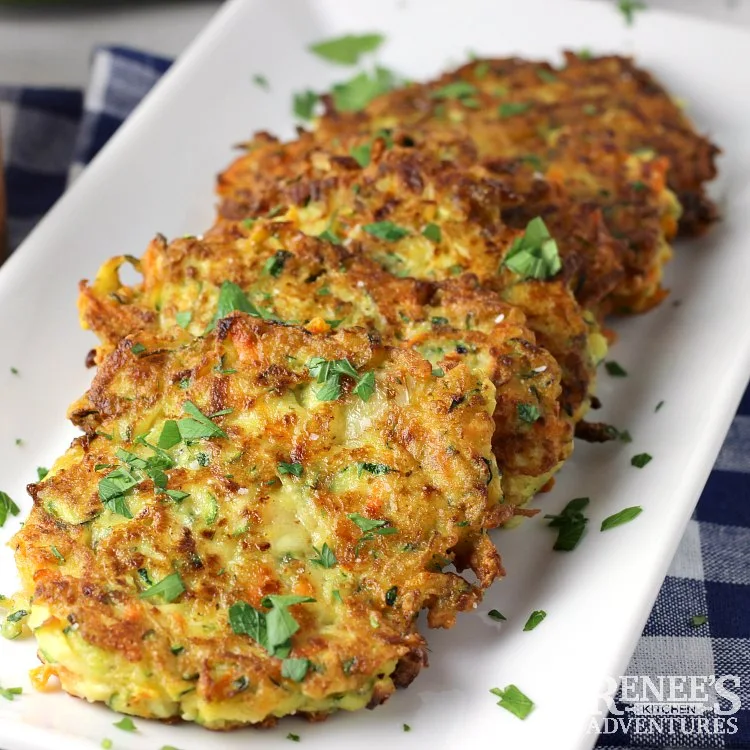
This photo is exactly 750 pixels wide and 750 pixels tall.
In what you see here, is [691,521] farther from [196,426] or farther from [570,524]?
[196,426]

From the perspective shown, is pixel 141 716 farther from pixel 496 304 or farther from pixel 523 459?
pixel 496 304

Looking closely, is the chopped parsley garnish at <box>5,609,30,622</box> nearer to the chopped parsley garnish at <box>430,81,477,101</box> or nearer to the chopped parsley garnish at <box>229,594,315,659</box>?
the chopped parsley garnish at <box>229,594,315,659</box>

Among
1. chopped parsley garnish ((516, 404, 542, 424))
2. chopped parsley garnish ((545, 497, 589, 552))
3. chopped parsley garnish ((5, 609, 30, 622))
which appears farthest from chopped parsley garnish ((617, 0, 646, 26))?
chopped parsley garnish ((5, 609, 30, 622))

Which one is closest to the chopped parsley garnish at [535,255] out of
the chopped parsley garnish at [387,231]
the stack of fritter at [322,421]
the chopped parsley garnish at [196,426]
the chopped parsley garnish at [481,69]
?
the stack of fritter at [322,421]

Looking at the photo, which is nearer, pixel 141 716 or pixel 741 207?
pixel 141 716

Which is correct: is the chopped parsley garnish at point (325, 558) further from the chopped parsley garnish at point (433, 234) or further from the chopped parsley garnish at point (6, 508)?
the chopped parsley garnish at point (433, 234)

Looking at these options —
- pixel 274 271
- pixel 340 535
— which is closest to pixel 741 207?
pixel 274 271

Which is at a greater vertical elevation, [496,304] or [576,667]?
[496,304]
